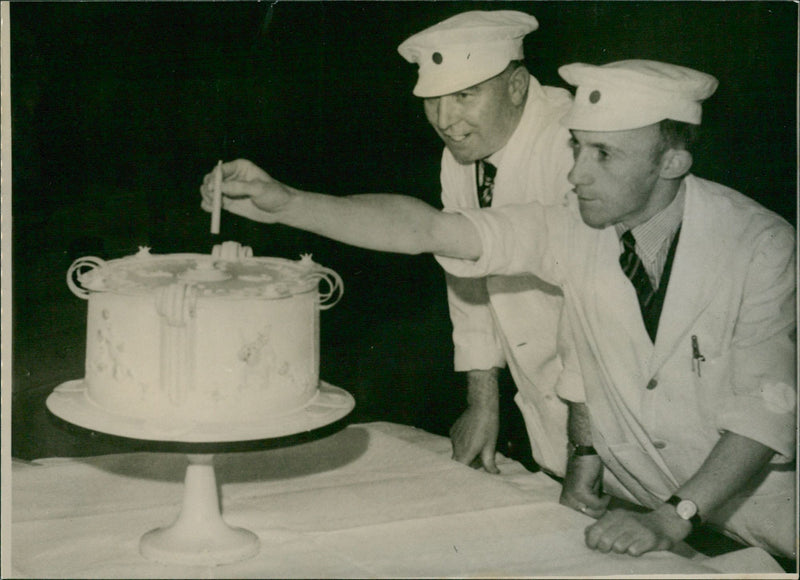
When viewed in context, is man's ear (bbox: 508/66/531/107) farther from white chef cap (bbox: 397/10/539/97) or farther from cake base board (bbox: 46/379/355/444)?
cake base board (bbox: 46/379/355/444)

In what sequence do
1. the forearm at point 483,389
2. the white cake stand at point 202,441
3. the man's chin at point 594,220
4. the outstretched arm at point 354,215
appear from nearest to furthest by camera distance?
the white cake stand at point 202,441 → the outstretched arm at point 354,215 → the man's chin at point 594,220 → the forearm at point 483,389

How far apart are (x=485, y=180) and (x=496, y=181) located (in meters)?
0.02

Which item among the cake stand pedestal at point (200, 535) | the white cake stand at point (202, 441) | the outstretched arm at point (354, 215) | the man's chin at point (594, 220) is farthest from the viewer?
the man's chin at point (594, 220)

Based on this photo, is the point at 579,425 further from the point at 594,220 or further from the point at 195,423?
the point at 195,423

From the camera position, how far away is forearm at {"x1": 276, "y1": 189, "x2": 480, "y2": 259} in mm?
1825

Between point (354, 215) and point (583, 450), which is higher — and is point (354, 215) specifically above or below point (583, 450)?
above

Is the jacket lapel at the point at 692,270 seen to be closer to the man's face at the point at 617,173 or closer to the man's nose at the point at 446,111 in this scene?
the man's face at the point at 617,173

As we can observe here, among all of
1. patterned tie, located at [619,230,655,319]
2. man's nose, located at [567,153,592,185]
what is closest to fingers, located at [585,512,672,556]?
patterned tie, located at [619,230,655,319]

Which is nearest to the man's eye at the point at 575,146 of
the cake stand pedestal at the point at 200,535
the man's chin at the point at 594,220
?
the man's chin at the point at 594,220

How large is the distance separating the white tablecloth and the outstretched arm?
1.44 feet

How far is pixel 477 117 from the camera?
2027 mm

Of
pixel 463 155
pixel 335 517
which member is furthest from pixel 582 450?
pixel 463 155

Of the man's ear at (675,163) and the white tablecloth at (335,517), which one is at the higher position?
the man's ear at (675,163)

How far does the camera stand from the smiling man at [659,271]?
1841mm
